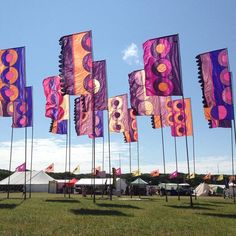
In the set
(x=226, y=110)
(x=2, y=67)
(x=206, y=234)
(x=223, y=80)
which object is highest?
(x=2, y=67)

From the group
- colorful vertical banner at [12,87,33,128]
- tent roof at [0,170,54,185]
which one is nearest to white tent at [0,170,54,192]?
tent roof at [0,170,54,185]

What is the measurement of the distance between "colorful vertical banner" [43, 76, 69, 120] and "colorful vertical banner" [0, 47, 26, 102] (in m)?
5.89

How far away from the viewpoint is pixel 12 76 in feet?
97.2

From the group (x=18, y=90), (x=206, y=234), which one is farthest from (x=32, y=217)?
(x=18, y=90)

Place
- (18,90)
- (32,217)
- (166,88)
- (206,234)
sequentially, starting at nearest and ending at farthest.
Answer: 1. (206,234)
2. (32,217)
3. (166,88)
4. (18,90)

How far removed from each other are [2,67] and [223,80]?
1599 centimetres

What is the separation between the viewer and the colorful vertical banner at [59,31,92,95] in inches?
1056

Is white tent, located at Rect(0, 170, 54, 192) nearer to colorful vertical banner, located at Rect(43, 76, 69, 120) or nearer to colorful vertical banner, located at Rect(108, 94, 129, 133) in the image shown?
colorful vertical banner, located at Rect(108, 94, 129, 133)

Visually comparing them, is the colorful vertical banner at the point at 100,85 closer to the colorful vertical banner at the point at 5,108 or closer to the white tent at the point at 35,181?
the colorful vertical banner at the point at 5,108

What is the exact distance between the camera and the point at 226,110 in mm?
27062

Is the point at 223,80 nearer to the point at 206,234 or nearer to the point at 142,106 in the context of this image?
the point at 142,106

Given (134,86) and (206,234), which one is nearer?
(206,234)

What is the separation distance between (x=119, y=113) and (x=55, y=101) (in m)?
6.24

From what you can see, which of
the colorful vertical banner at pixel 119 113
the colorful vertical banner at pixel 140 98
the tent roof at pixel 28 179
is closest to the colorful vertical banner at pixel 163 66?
the colorful vertical banner at pixel 140 98
